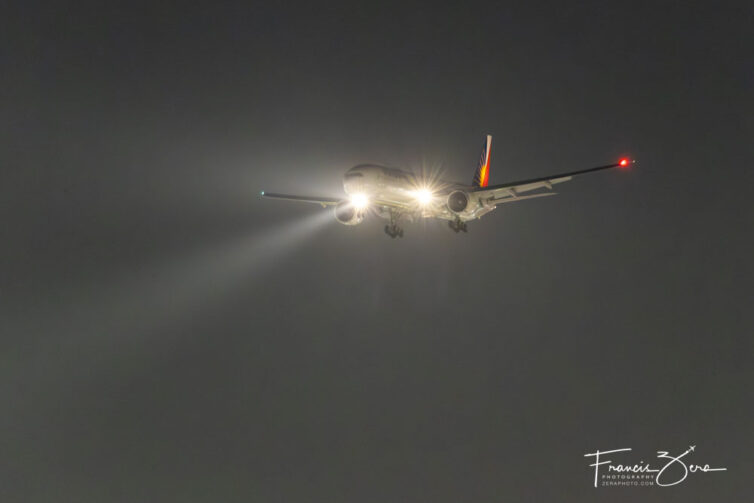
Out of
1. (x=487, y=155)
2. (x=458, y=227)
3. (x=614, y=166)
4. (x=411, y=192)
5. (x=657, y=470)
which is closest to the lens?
(x=614, y=166)

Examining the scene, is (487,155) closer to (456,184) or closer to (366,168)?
(456,184)

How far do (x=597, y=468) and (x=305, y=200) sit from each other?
918 inches

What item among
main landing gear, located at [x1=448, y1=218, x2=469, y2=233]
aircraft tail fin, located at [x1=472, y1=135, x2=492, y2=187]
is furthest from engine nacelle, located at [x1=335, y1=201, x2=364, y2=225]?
aircraft tail fin, located at [x1=472, y1=135, x2=492, y2=187]

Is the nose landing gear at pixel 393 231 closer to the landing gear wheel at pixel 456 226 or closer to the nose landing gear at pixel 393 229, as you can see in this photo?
the nose landing gear at pixel 393 229

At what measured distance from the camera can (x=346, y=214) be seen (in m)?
36.1

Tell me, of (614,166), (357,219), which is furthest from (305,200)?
(614,166)

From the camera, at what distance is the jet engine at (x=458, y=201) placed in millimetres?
34062

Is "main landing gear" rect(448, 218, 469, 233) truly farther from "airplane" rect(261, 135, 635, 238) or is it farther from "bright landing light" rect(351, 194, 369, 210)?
"bright landing light" rect(351, 194, 369, 210)

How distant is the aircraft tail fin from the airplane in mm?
9174

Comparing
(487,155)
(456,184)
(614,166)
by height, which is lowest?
(614,166)

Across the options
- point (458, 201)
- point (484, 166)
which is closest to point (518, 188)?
point (458, 201)

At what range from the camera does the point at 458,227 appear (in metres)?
37.2

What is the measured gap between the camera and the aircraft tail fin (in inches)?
1809

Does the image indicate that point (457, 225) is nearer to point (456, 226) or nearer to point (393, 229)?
point (456, 226)
